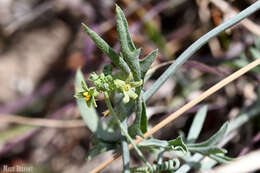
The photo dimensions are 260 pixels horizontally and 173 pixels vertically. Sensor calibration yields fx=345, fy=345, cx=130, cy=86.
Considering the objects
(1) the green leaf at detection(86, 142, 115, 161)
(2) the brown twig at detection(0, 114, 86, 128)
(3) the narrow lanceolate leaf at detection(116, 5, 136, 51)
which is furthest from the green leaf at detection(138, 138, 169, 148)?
(2) the brown twig at detection(0, 114, 86, 128)

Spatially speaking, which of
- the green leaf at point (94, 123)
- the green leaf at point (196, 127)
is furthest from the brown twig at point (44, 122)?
the green leaf at point (196, 127)

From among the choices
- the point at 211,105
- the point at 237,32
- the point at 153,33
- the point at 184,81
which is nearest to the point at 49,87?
the point at 153,33

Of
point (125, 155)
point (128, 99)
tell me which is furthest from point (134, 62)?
point (125, 155)

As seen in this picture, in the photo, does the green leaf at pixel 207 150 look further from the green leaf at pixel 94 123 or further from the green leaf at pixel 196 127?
the green leaf at pixel 94 123

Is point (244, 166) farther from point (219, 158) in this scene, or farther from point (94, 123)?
point (94, 123)

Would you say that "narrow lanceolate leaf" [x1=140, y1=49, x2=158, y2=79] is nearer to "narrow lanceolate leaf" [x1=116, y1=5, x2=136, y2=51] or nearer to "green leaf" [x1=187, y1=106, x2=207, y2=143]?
"narrow lanceolate leaf" [x1=116, y1=5, x2=136, y2=51]

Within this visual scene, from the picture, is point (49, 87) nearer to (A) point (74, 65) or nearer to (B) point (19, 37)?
(A) point (74, 65)
